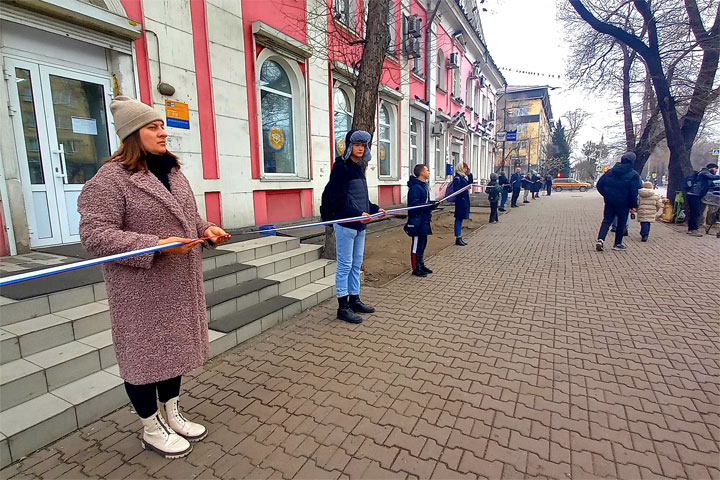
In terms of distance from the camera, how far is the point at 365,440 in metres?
2.44

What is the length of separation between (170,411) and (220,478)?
0.54m

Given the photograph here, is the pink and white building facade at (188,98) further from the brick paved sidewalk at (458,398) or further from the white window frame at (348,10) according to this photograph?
the brick paved sidewalk at (458,398)

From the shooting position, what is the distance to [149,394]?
2.19 metres

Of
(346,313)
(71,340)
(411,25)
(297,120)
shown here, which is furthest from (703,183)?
(71,340)

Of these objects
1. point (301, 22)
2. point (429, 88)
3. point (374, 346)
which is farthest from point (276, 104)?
point (429, 88)

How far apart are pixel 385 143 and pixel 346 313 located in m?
10.3

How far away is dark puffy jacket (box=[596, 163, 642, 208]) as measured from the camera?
310 inches

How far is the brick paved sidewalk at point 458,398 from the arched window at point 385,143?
893 cm

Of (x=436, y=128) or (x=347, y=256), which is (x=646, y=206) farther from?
(x=436, y=128)

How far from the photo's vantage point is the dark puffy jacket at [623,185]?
7871 millimetres

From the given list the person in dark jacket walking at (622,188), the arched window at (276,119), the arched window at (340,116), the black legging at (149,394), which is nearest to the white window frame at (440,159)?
the arched window at (340,116)

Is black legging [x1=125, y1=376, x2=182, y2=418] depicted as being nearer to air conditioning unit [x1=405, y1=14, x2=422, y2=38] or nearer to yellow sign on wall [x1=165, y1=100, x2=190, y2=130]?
yellow sign on wall [x1=165, y1=100, x2=190, y2=130]

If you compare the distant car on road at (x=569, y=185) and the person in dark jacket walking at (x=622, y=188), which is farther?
the distant car on road at (x=569, y=185)

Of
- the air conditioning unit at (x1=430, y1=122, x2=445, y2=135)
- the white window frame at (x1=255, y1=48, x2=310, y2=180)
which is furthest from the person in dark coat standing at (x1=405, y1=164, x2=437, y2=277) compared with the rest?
the air conditioning unit at (x1=430, y1=122, x2=445, y2=135)
